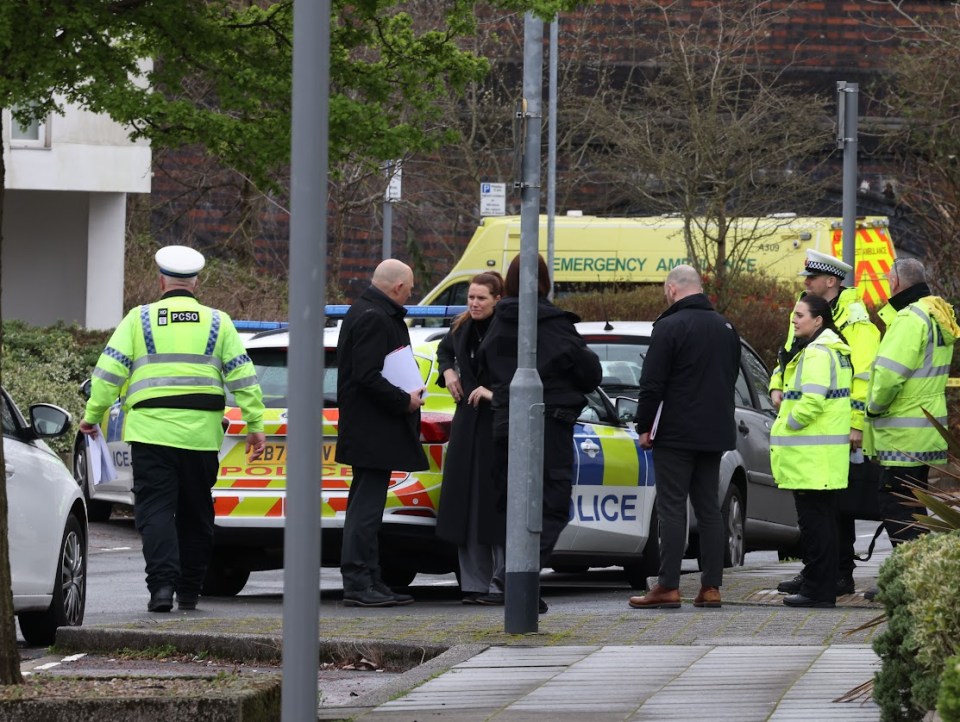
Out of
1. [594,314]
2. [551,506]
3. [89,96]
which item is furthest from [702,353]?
[594,314]

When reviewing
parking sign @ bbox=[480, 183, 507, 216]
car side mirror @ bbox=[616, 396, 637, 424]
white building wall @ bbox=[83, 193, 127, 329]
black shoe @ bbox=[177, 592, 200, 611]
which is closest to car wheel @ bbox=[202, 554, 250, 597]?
black shoe @ bbox=[177, 592, 200, 611]

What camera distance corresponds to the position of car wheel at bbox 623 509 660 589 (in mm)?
11961

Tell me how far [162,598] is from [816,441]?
11.6 ft

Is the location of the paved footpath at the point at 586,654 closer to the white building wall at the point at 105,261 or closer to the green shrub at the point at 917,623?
the green shrub at the point at 917,623

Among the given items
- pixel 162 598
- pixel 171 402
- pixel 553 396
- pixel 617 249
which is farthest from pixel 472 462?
pixel 617 249

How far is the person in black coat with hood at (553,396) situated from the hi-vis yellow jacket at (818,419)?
1050mm

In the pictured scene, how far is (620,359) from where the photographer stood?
13133 millimetres

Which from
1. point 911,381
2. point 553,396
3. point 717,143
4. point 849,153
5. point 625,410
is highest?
→ point 717,143

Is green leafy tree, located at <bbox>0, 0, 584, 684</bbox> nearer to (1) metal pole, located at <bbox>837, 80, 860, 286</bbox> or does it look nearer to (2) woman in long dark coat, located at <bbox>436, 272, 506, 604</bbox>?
(2) woman in long dark coat, located at <bbox>436, 272, 506, 604</bbox>

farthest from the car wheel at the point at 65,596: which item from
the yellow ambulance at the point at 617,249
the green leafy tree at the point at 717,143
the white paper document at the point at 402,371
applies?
the yellow ambulance at the point at 617,249

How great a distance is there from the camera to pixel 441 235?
34969 millimetres

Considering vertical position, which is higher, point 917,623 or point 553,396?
point 553,396

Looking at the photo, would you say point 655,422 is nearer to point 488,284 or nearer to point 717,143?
point 488,284

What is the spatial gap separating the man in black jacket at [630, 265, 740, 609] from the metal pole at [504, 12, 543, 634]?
1.50m
